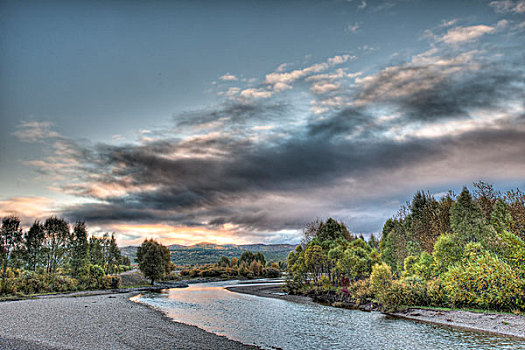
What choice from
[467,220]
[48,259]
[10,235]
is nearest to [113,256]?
[48,259]

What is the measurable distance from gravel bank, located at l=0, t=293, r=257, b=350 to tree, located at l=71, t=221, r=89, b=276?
39.7 m

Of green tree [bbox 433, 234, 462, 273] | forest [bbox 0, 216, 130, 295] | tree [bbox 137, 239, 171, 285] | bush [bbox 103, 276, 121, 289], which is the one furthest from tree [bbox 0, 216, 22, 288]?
green tree [bbox 433, 234, 462, 273]

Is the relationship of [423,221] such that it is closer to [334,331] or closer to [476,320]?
[476,320]

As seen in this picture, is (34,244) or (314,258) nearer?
(314,258)

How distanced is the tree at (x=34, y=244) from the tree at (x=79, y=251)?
7.25m

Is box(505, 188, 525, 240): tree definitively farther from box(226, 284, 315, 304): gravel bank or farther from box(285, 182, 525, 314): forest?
box(226, 284, 315, 304): gravel bank

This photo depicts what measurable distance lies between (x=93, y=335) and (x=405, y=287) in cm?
3910

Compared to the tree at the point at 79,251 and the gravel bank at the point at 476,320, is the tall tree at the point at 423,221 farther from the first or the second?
the tree at the point at 79,251

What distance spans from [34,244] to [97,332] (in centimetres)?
6537

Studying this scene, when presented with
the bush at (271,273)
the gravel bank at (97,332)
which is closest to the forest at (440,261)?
the gravel bank at (97,332)

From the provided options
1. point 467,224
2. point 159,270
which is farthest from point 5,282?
point 467,224

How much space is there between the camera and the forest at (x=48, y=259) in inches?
2497

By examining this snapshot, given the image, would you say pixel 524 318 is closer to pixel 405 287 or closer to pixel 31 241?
pixel 405 287

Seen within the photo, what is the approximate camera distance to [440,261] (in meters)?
44.1
